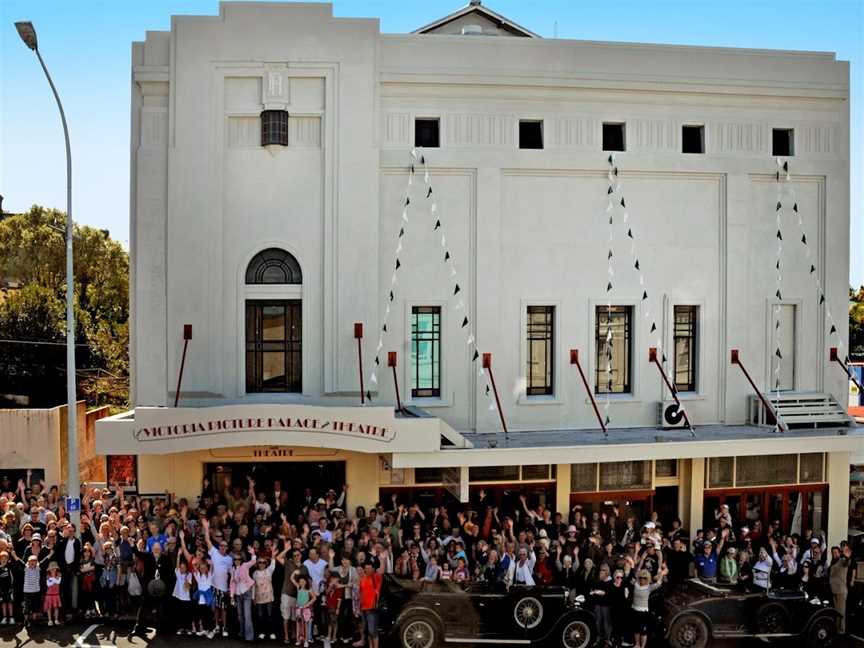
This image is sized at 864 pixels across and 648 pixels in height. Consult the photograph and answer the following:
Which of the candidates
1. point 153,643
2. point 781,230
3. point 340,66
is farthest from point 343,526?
point 781,230

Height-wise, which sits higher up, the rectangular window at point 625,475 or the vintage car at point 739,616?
the rectangular window at point 625,475

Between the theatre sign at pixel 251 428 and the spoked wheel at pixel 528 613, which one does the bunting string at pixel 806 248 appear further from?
the spoked wheel at pixel 528 613

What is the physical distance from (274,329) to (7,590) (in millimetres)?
7650

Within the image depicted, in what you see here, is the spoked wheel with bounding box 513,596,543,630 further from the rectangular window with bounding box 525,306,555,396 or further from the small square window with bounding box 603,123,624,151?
the small square window with bounding box 603,123,624,151

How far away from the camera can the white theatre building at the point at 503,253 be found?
1917 cm

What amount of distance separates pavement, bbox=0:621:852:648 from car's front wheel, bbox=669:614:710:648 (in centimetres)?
32

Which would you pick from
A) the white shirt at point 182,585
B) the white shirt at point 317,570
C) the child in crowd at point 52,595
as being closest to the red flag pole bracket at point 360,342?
the white shirt at point 317,570

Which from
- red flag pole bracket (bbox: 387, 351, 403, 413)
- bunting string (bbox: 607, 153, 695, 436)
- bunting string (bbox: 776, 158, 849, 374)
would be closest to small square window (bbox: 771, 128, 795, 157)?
bunting string (bbox: 776, 158, 849, 374)

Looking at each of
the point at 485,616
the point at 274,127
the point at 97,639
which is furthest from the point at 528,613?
the point at 274,127

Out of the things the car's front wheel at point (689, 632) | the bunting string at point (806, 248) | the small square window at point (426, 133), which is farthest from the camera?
the bunting string at point (806, 248)

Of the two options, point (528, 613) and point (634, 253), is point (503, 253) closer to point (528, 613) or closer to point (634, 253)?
point (634, 253)

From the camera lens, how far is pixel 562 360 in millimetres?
20453

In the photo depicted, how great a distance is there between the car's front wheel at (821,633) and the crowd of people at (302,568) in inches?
42.6

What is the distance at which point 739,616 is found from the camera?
14.4m
